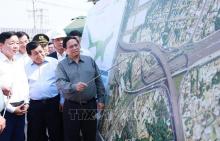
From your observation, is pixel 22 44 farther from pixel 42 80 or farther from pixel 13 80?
pixel 13 80

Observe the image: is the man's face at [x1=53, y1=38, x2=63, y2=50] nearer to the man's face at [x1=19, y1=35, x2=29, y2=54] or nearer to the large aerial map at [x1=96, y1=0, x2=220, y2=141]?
the man's face at [x1=19, y1=35, x2=29, y2=54]

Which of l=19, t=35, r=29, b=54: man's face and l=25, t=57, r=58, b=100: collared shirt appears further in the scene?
l=19, t=35, r=29, b=54: man's face

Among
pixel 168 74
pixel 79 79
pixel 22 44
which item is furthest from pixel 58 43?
pixel 168 74

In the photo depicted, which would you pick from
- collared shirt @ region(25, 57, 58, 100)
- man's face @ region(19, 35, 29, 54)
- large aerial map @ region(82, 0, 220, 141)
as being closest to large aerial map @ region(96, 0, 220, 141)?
large aerial map @ region(82, 0, 220, 141)

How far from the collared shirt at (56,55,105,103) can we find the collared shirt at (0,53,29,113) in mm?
491

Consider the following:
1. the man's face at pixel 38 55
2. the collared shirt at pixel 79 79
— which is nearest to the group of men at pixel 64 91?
the collared shirt at pixel 79 79

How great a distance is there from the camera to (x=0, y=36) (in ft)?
15.6

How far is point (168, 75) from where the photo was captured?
3.06 metres

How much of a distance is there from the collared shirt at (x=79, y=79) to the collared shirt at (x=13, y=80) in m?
0.49

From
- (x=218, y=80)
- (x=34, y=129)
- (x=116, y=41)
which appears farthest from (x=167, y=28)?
(x=34, y=129)

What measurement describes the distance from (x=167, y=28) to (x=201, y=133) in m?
1.08

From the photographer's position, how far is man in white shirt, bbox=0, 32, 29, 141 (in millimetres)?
4562

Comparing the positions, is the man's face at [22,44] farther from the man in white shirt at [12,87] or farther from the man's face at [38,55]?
the man in white shirt at [12,87]

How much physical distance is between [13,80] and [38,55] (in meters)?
0.71
